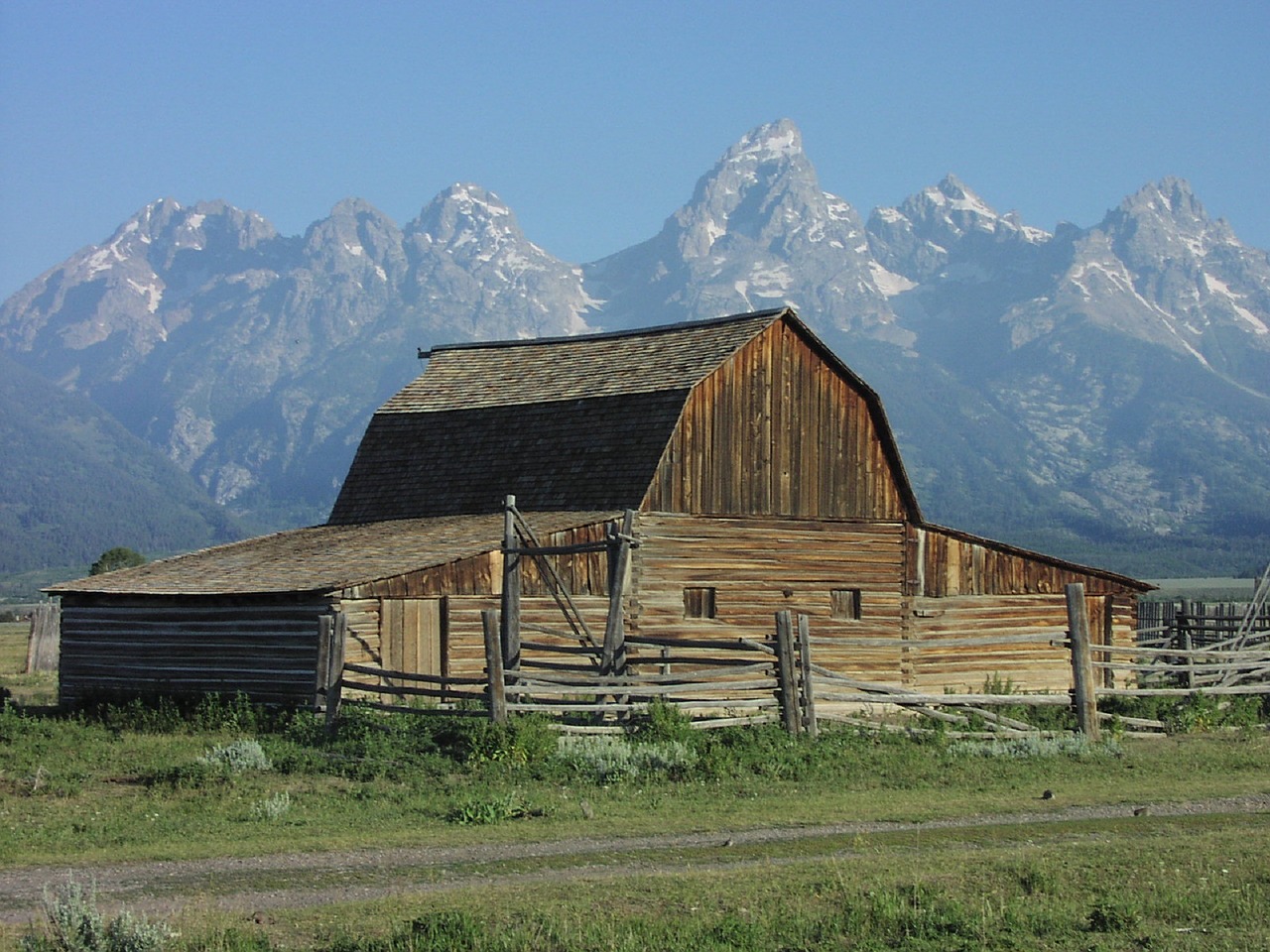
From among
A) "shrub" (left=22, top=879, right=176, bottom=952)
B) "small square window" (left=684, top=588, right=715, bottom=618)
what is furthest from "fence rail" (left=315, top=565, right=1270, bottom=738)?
"shrub" (left=22, top=879, right=176, bottom=952)

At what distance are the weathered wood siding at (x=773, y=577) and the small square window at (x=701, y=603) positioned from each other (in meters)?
0.14

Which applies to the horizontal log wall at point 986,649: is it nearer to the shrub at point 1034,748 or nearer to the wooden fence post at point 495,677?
the shrub at point 1034,748

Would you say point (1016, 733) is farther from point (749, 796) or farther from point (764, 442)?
point (764, 442)

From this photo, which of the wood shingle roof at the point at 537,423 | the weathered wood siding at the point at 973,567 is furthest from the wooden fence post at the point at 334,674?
the weathered wood siding at the point at 973,567

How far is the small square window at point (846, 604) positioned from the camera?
36125mm

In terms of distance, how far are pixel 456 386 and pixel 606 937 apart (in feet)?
96.5

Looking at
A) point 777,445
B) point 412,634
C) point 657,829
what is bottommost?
point 657,829

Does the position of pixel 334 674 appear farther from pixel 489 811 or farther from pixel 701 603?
pixel 701 603

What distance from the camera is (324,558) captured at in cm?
3294

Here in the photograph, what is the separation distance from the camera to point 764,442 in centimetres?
3538

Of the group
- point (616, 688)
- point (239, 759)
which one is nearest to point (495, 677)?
point (616, 688)

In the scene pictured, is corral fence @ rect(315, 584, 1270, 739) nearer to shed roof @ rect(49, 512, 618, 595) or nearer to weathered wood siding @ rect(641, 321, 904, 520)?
shed roof @ rect(49, 512, 618, 595)

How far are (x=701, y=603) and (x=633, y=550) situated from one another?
6.28ft

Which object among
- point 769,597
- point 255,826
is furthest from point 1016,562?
point 255,826
